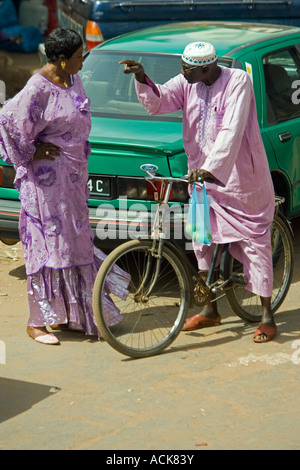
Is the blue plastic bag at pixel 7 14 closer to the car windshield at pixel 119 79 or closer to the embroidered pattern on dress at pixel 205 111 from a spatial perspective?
the car windshield at pixel 119 79

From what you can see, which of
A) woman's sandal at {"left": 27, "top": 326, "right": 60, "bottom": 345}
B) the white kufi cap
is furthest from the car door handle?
woman's sandal at {"left": 27, "top": 326, "right": 60, "bottom": 345}

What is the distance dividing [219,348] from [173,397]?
2.46 ft

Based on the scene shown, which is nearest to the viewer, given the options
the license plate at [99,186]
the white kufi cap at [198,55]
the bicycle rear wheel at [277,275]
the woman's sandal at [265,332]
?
the white kufi cap at [198,55]

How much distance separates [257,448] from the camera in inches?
157

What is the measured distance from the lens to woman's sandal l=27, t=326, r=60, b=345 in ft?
17.3

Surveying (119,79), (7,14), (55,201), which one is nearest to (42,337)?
(55,201)

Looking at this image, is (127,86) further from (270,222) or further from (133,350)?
(133,350)

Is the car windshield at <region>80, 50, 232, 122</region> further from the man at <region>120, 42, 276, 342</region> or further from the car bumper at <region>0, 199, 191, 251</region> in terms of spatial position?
the man at <region>120, 42, 276, 342</region>

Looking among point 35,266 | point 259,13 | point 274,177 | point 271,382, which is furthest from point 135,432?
point 259,13

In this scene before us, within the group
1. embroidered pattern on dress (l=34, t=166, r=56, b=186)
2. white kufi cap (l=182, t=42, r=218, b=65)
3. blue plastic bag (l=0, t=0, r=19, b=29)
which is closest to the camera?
white kufi cap (l=182, t=42, r=218, b=65)

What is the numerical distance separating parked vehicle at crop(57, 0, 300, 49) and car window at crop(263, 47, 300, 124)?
3.59 meters

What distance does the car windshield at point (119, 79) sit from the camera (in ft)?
21.1

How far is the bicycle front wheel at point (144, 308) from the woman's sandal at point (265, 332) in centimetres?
46

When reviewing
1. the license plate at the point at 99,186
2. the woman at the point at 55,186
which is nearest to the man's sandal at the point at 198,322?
the woman at the point at 55,186
